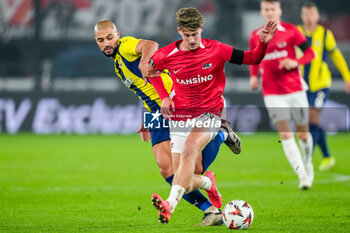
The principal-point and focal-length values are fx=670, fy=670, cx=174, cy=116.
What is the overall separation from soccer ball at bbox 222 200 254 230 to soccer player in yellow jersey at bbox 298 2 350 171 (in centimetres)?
516

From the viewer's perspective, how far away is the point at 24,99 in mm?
18766

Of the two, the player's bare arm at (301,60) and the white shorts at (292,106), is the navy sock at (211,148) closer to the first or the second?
the player's bare arm at (301,60)

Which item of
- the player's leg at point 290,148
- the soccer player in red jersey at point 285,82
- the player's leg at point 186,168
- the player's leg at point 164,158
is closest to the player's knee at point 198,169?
the player's leg at point 164,158

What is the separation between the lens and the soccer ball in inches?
233

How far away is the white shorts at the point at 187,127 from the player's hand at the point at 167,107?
0.14 metres

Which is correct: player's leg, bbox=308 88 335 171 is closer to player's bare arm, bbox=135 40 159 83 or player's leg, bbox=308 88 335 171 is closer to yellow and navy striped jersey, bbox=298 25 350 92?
yellow and navy striped jersey, bbox=298 25 350 92

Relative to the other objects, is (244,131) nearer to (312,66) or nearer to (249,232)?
(312,66)

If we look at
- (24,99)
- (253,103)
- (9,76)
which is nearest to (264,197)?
(253,103)

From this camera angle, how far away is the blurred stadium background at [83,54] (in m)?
18.9

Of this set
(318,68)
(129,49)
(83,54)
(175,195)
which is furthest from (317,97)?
(83,54)

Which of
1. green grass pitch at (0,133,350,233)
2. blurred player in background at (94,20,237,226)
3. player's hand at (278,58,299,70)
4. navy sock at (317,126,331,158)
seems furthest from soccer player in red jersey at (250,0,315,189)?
blurred player in background at (94,20,237,226)

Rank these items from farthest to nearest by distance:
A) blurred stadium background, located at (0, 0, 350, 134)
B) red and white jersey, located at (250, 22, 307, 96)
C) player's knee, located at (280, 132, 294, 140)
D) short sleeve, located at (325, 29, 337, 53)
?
blurred stadium background, located at (0, 0, 350, 134), short sleeve, located at (325, 29, 337, 53), red and white jersey, located at (250, 22, 307, 96), player's knee, located at (280, 132, 294, 140)

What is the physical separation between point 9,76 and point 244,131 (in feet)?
26.0

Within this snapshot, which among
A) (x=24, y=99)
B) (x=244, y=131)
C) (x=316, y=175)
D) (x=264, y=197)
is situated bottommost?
(x=244, y=131)
